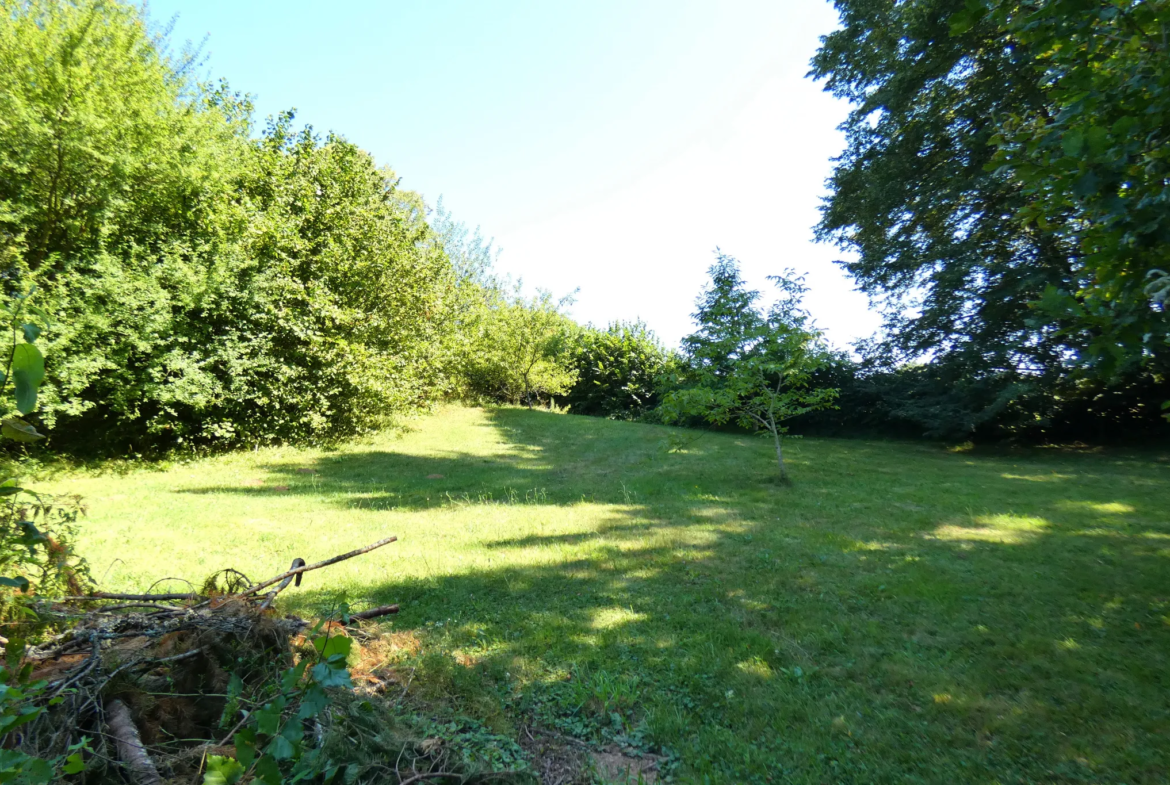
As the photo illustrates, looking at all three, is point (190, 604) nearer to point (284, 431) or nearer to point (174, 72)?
point (284, 431)

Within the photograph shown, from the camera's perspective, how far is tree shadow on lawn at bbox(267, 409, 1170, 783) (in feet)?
8.72

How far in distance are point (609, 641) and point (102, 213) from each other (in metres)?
12.1

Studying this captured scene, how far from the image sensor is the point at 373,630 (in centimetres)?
360

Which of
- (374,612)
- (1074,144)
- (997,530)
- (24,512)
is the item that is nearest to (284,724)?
(374,612)

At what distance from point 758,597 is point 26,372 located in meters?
4.72

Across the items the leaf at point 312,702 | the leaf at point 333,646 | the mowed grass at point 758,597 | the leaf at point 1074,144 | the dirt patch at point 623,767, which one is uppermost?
the leaf at point 1074,144

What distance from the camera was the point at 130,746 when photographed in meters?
1.86

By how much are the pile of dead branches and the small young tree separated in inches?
283

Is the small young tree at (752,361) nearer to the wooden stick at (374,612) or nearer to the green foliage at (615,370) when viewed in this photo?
the wooden stick at (374,612)

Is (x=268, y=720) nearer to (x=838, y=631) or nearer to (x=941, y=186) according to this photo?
(x=838, y=631)

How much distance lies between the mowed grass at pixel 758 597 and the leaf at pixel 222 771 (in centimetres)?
153

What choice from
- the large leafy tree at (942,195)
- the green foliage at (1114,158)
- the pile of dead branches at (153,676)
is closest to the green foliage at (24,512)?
the pile of dead branches at (153,676)

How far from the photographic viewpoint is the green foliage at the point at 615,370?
21.9 metres

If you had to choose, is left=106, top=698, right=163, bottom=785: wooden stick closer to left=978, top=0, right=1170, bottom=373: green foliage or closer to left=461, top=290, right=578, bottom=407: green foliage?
left=978, top=0, right=1170, bottom=373: green foliage
